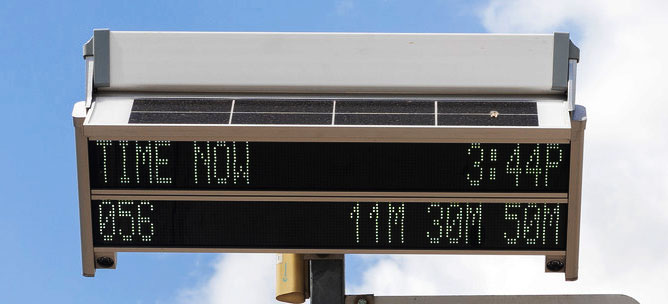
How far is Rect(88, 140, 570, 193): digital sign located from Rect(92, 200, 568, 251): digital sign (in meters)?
0.15

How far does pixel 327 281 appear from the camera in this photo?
38.0 feet

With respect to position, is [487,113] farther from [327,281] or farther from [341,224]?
[327,281]

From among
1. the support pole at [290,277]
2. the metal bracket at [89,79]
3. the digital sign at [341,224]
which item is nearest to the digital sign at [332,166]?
the digital sign at [341,224]

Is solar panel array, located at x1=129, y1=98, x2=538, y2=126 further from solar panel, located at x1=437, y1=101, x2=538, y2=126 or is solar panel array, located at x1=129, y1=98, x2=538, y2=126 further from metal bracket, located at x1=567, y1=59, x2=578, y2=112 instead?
metal bracket, located at x1=567, y1=59, x2=578, y2=112

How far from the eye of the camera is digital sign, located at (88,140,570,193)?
35.4 feet

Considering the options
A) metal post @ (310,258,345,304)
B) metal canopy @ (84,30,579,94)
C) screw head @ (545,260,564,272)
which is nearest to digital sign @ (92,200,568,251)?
screw head @ (545,260,564,272)

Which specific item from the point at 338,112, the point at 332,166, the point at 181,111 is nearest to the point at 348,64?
the point at 338,112

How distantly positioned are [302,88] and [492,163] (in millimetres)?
1504

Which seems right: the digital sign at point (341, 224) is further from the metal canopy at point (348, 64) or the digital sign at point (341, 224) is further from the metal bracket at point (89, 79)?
the metal canopy at point (348, 64)

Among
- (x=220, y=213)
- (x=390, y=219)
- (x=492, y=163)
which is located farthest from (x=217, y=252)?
(x=492, y=163)

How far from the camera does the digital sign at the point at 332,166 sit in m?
10.8

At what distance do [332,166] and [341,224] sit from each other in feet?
1.49

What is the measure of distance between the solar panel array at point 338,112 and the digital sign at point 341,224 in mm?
611

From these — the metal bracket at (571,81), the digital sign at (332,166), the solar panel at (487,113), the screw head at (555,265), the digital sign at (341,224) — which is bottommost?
the screw head at (555,265)
